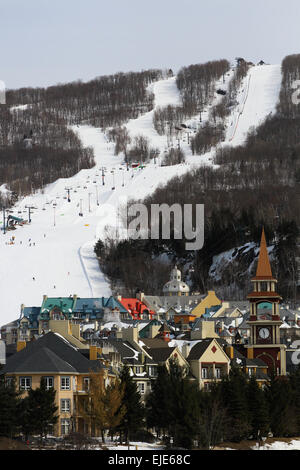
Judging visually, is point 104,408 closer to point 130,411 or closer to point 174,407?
point 130,411

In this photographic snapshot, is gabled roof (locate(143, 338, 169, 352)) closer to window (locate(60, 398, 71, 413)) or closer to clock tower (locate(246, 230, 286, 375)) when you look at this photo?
clock tower (locate(246, 230, 286, 375))

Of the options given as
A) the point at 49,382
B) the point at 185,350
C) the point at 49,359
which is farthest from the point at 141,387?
the point at 49,382

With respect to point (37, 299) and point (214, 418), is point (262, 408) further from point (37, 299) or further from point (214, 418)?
point (37, 299)

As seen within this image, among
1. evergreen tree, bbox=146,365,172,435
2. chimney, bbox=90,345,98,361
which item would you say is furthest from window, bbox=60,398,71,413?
evergreen tree, bbox=146,365,172,435

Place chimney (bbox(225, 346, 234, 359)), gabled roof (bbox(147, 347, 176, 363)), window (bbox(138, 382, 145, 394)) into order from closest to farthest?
window (bbox(138, 382, 145, 394))
gabled roof (bbox(147, 347, 176, 363))
chimney (bbox(225, 346, 234, 359))
